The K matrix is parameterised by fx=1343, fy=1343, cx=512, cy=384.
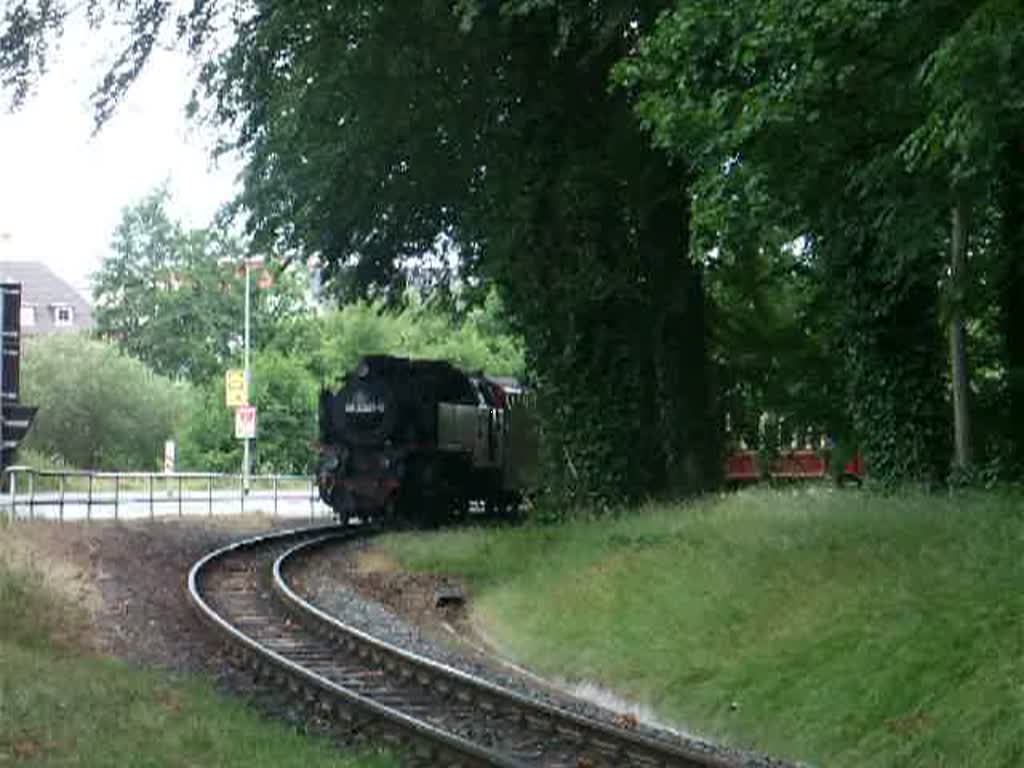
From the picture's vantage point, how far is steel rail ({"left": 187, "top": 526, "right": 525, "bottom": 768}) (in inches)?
356

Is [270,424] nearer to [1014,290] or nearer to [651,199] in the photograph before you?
[651,199]

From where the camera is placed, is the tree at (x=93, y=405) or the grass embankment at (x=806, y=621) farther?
the tree at (x=93, y=405)

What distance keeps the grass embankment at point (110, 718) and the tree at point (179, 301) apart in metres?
68.3

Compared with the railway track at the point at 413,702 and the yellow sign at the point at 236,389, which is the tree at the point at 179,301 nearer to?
the yellow sign at the point at 236,389

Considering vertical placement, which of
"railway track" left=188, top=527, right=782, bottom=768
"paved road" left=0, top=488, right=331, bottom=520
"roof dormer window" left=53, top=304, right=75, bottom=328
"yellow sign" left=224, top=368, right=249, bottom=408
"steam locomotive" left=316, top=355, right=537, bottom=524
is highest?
"roof dormer window" left=53, top=304, right=75, bottom=328

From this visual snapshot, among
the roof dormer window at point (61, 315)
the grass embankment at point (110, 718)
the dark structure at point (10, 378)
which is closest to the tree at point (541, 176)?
the dark structure at point (10, 378)

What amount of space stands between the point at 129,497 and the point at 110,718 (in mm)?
27240

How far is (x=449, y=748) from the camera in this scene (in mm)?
9266

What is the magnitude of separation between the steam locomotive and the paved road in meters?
3.82

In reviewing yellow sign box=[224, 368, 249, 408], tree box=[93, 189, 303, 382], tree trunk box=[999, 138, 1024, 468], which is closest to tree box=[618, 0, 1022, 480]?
tree trunk box=[999, 138, 1024, 468]

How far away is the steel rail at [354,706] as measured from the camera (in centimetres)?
905

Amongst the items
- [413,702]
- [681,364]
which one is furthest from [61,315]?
[413,702]

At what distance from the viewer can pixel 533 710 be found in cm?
1027

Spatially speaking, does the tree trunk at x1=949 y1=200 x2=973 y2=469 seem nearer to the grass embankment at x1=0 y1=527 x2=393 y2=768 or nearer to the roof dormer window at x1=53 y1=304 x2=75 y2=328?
the grass embankment at x1=0 y1=527 x2=393 y2=768
